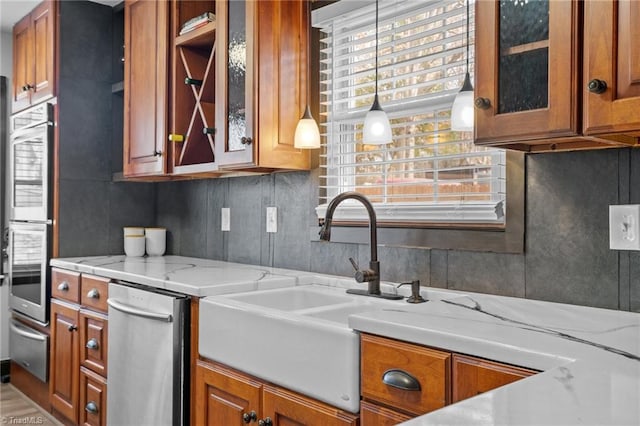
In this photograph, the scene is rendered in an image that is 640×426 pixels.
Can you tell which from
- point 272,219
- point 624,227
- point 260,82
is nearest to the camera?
point 624,227

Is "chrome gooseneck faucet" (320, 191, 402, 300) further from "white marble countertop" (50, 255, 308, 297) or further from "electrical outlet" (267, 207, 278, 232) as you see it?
"electrical outlet" (267, 207, 278, 232)

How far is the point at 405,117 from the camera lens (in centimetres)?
217

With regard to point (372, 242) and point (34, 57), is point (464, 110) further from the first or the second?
point (34, 57)

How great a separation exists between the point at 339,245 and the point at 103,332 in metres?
1.17

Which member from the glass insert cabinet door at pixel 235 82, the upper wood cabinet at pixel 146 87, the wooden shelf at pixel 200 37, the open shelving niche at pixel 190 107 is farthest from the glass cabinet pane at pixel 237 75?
the upper wood cabinet at pixel 146 87

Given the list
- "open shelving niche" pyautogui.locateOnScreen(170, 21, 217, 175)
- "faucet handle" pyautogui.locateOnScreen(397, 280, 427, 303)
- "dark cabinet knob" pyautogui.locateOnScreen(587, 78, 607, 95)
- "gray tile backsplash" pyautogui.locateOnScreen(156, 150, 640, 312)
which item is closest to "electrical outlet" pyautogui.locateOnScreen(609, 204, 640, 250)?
"gray tile backsplash" pyautogui.locateOnScreen(156, 150, 640, 312)

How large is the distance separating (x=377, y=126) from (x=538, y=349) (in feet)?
3.60

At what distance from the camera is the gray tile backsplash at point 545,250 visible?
1.56 meters

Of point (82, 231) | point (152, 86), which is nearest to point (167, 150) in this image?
point (152, 86)

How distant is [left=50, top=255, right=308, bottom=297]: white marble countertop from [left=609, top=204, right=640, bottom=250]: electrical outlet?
1193 mm

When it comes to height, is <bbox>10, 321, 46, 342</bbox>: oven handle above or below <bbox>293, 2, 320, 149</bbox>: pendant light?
below

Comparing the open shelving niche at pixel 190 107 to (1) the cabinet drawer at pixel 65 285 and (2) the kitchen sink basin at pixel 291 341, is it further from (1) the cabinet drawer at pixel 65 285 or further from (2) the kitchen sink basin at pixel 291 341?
(2) the kitchen sink basin at pixel 291 341

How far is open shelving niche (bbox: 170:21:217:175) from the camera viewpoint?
9.04 ft

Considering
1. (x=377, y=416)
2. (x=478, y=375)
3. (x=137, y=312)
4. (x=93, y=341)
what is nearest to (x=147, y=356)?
(x=137, y=312)
